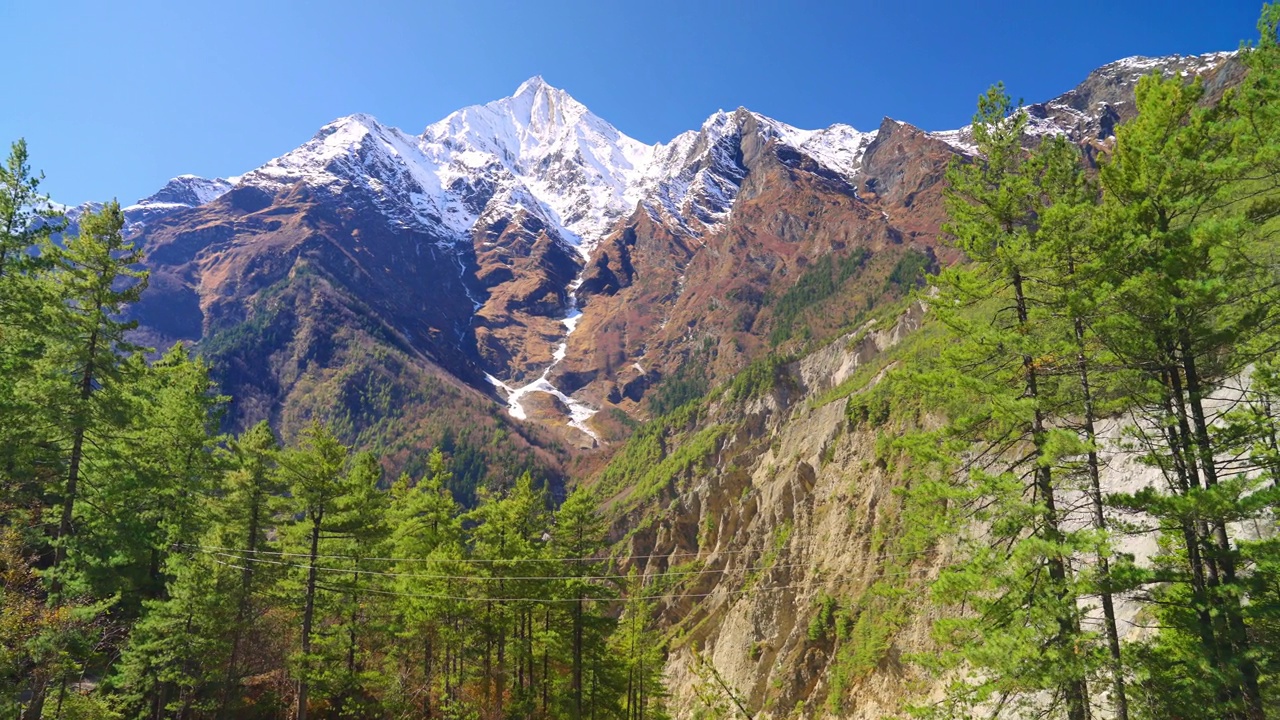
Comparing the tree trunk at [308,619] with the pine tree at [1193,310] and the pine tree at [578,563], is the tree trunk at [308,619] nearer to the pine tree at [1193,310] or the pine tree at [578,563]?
the pine tree at [578,563]

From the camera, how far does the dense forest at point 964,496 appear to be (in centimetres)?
1062

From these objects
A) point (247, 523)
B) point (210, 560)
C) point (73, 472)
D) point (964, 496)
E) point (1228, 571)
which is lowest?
point (1228, 571)

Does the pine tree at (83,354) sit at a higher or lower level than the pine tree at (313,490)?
higher

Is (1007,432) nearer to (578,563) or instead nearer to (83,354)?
(578,563)

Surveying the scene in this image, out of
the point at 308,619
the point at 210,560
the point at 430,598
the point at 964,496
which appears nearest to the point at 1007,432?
the point at 964,496

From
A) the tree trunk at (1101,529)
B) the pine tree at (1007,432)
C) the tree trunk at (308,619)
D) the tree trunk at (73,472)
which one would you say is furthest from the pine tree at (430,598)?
the tree trunk at (1101,529)

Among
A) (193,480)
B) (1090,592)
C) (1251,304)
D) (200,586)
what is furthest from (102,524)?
(1251,304)

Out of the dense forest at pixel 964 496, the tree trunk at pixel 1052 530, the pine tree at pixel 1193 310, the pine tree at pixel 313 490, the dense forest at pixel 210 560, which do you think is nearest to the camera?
the pine tree at pixel 1193 310

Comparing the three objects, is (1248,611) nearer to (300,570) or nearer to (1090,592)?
(1090,592)

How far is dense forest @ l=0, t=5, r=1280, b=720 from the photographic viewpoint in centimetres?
1062

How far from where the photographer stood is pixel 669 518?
60812 millimetres

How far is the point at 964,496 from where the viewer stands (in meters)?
11.9

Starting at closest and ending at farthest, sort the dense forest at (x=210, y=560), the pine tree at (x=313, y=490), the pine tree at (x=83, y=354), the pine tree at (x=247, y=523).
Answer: the dense forest at (x=210, y=560) → the pine tree at (x=83, y=354) → the pine tree at (x=313, y=490) → the pine tree at (x=247, y=523)

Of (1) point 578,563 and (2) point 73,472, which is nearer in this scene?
(2) point 73,472
